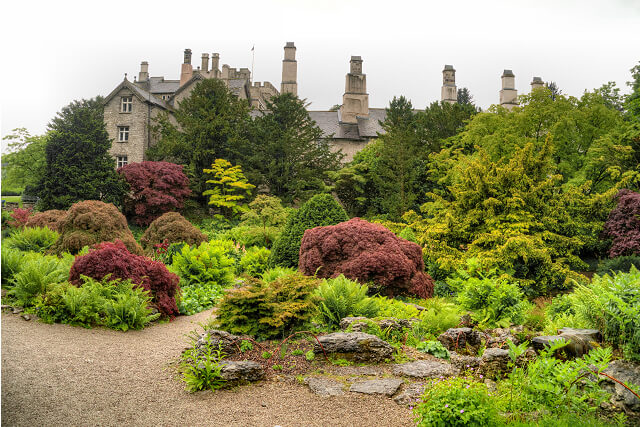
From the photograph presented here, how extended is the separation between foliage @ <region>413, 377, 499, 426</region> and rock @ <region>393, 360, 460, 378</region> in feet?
3.93

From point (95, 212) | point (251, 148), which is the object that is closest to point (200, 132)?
point (251, 148)

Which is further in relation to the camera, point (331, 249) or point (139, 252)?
point (139, 252)

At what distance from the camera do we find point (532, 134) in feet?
59.6

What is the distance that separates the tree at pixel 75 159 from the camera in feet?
55.2

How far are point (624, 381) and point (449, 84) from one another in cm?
4178

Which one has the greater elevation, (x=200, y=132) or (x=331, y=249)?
(x=200, y=132)

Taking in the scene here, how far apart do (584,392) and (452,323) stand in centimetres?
275

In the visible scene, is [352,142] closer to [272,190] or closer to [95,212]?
[272,190]

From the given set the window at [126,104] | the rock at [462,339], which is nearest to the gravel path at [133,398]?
the rock at [462,339]

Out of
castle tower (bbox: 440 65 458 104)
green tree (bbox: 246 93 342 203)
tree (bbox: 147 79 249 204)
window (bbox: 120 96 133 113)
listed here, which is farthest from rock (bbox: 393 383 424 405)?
castle tower (bbox: 440 65 458 104)

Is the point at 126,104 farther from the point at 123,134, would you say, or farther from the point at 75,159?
the point at 75,159

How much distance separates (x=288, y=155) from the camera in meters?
26.6

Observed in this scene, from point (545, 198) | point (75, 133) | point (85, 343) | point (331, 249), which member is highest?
point (75, 133)

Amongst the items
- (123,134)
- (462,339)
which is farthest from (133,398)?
(123,134)
